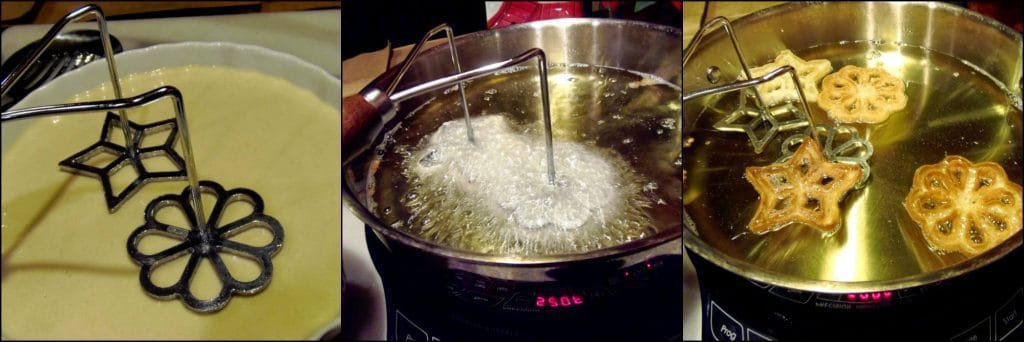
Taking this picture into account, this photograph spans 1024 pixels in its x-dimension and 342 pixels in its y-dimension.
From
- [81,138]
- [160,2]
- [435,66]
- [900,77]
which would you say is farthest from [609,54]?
[160,2]

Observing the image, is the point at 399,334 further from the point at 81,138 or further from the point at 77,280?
the point at 81,138

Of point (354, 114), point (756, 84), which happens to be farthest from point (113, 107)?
point (756, 84)

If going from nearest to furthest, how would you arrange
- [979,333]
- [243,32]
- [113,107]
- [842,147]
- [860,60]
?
1. [113,107]
2. [979,333]
3. [842,147]
4. [860,60]
5. [243,32]

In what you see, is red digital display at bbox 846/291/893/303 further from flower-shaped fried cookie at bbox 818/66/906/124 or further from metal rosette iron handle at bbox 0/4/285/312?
metal rosette iron handle at bbox 0/4/285/312

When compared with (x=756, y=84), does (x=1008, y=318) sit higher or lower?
lower

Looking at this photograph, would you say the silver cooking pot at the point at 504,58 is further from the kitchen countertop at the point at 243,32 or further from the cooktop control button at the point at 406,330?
the kitchen countertop at the point at 243,32

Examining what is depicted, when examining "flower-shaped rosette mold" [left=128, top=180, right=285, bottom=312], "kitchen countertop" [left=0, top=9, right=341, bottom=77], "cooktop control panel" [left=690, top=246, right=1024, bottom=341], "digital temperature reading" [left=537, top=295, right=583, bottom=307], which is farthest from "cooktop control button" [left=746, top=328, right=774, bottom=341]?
"kitchen countertop" [left=0, top=9, right=341, bottom=77]

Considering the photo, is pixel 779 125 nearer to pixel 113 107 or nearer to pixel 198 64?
pixel 113 107
